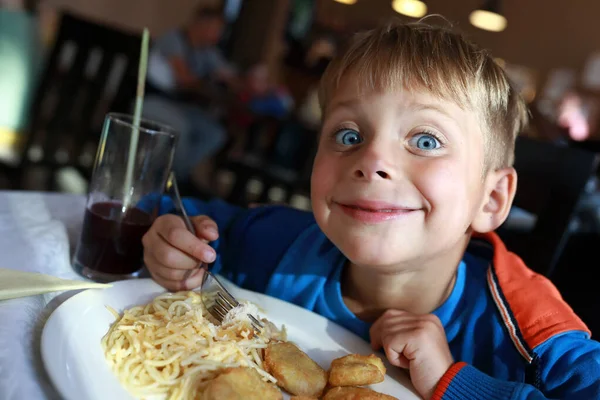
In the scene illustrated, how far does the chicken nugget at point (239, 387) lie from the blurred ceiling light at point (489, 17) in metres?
5.33

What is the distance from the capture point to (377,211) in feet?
2.99

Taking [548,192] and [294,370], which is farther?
[548,192]

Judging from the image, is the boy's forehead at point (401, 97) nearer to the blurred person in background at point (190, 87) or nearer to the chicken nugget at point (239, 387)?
the chicken nugget at point (239, 387)

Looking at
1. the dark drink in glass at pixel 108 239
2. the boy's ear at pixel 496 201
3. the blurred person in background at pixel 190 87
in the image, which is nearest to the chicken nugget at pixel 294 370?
the dark drink in glass at pixel 108 239

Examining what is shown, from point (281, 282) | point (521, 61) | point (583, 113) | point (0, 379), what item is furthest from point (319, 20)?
point (0, 379)

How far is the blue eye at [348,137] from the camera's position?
990 mm

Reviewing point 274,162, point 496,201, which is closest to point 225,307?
point 496,201

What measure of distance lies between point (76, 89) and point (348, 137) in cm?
239

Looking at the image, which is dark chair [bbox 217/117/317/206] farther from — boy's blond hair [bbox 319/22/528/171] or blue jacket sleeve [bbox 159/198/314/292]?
boy's blond hair [bbox 319/22/528/171]

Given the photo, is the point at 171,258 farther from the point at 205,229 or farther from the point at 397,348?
the point at 397,348

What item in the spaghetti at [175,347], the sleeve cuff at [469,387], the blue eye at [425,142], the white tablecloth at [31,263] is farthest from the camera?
the blue eye at [425,142]

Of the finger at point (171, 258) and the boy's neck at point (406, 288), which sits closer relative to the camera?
the finger at point (171, 258)

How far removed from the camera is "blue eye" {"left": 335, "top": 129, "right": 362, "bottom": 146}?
0.99m

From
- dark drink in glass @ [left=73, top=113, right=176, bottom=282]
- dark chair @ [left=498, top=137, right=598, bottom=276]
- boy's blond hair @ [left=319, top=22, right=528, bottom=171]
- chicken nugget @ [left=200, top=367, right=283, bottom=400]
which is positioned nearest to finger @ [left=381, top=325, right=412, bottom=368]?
chicken nugget @ [left=200, top=367, right=283, bottom=400]
